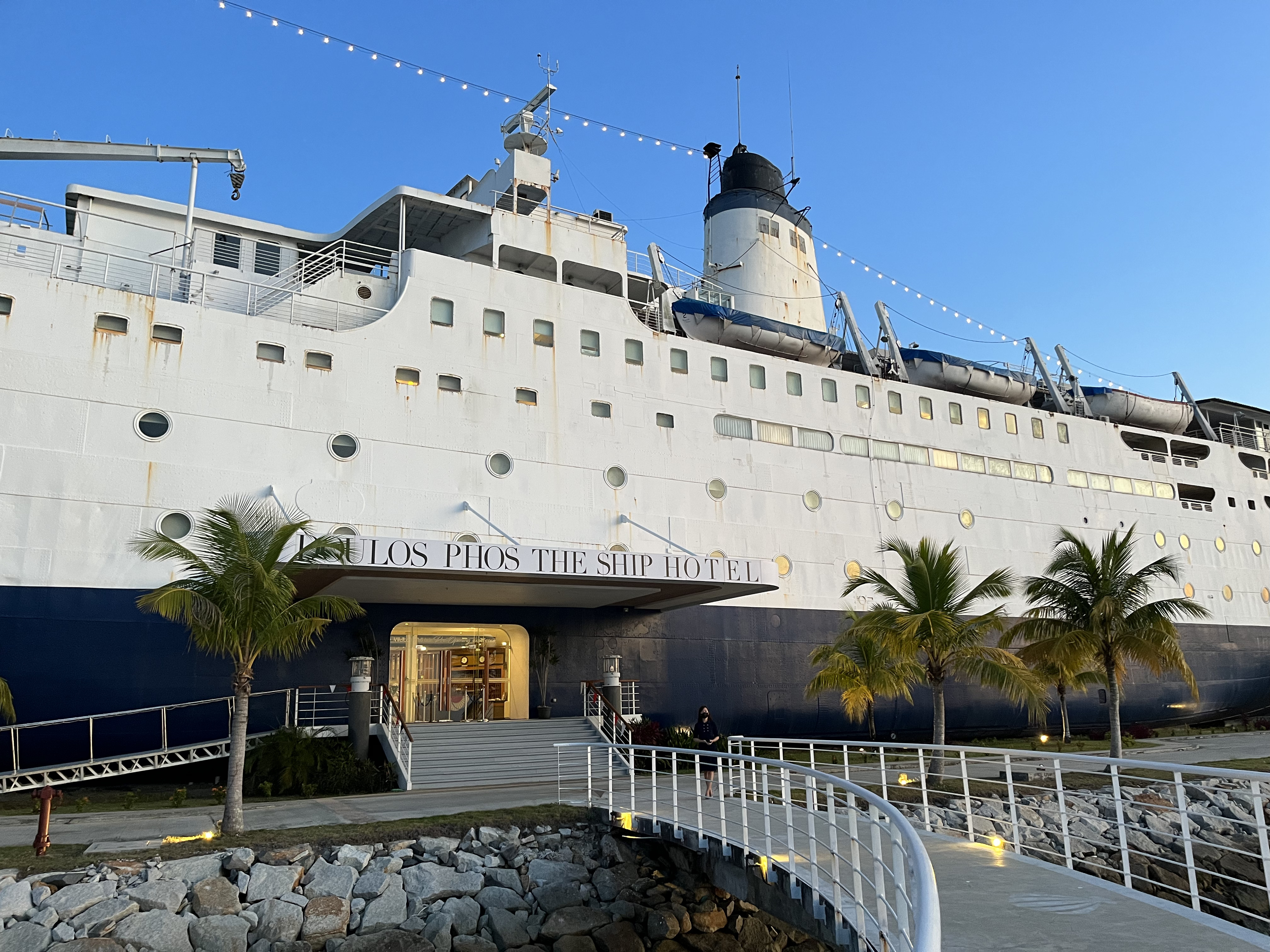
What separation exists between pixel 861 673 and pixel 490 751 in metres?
7.53

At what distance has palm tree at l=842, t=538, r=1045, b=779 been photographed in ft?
52.5

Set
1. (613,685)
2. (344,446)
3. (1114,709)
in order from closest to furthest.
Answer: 1. (1114,709)
2. (344,446)
3. (613,685)

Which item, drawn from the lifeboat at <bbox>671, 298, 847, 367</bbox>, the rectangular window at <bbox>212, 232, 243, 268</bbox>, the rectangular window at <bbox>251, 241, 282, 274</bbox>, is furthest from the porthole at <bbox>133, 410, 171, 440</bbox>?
the lifeboat at <bbox>671, 298, 847, 367</bbox>

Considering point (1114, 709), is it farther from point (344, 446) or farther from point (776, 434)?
point (344, 446)

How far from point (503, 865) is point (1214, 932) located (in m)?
8.00

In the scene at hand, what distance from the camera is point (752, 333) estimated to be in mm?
23766

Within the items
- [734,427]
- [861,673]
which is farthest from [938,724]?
[734,427]

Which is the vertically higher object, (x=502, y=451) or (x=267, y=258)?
(x=267, y=258)

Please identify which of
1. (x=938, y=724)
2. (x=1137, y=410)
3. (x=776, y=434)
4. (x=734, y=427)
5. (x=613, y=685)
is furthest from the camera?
(x=1137, y=410)

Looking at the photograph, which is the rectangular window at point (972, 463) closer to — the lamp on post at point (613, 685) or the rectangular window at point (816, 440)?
the rectangular window at point (816, 440)

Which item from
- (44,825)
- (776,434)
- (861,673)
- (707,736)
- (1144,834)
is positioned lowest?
(1144,834)

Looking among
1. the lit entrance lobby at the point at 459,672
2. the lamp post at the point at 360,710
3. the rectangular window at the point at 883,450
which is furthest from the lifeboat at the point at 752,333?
the lamp post at the point at 360,710

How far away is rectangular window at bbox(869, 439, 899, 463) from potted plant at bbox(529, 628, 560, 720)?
973 cm

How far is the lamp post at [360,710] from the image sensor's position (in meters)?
16.2
